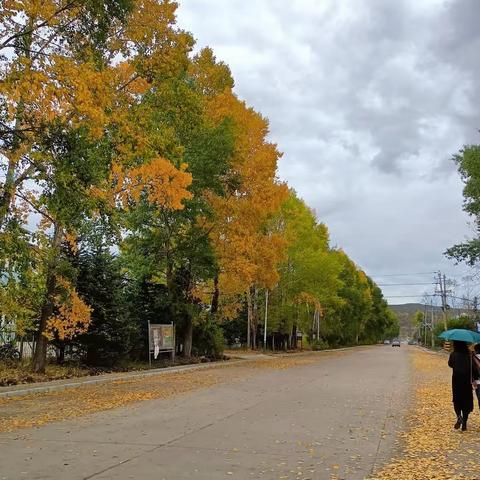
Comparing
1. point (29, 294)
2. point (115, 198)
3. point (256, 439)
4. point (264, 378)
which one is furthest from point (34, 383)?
point (256, 439)

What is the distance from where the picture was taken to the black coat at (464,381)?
9.91m

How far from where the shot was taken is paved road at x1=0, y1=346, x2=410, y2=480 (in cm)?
661

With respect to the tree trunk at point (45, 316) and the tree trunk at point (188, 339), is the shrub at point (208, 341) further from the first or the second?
the tree trunk at point (45, 316)

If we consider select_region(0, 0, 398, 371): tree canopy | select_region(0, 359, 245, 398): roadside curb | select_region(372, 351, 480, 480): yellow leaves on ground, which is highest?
select_region(0, 0, 398, 371): tree canopy

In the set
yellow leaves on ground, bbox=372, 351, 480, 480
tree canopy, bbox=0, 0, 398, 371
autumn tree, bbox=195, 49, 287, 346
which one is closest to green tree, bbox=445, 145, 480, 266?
tree canopy, bbox=0, 0, 398, 371

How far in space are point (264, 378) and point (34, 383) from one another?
25.9 feet

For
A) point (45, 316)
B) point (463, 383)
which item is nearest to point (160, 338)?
point (45, 316)

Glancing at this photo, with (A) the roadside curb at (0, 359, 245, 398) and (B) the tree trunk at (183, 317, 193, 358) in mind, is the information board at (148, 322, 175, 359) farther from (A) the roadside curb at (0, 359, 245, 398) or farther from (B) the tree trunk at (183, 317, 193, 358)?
(B) the tree trunk at (183, 317, 193, 358)

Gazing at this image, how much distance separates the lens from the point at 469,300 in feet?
253

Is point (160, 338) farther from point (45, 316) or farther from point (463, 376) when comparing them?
point (463, 376)

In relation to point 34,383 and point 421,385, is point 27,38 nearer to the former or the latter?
point 34,383

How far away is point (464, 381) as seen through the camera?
391 inches

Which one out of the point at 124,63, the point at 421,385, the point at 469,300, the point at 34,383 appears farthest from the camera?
the point at 469,300

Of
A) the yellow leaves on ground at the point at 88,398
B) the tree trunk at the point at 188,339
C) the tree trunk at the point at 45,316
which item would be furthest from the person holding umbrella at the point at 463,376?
the tree trunk at the point at 188,339
